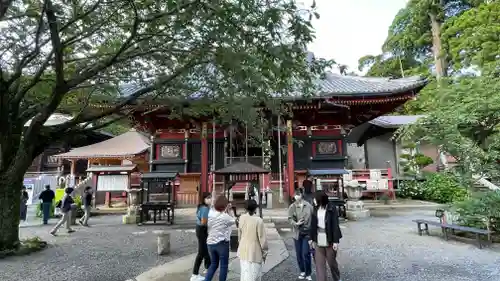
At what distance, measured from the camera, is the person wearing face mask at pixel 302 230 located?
17.3ft

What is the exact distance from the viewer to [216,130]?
1602 cm

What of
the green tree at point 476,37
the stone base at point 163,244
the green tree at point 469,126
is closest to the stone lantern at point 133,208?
the stone base at point 163,244

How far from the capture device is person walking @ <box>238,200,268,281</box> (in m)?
4.26

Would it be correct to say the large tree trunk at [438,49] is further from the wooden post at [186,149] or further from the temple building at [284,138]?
the wooden post at [186,149]

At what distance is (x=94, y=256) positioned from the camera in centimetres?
741

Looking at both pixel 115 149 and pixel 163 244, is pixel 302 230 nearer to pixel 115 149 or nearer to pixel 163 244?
pixel 163 244

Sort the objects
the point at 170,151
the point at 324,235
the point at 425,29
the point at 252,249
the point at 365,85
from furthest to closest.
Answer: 1. the point at 425,29
2. the point at 170,151
3. the point at 365,85
4. the point at 324,235
5. the point at 252,249

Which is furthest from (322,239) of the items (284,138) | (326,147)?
(284,138)

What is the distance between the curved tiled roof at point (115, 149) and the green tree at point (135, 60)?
40.6ft

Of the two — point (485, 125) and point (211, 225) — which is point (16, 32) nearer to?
point (211, 225)

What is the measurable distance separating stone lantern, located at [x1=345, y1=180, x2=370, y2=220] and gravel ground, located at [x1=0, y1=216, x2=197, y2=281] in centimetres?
654

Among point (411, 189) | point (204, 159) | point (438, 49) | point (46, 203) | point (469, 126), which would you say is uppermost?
point (438, 49)

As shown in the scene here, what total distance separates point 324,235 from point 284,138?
463 inches

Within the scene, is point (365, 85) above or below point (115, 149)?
above
